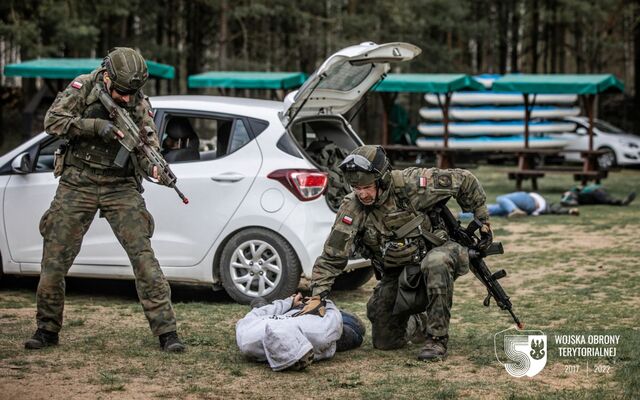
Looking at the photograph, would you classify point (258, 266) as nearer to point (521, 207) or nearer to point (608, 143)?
point (521, 207)

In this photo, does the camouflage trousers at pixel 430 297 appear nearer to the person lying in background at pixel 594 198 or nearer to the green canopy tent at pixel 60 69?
the person lying in background at pixel 594 198

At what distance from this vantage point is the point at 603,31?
38750mm

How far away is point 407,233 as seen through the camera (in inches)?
258

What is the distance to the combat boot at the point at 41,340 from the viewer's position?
6.65m

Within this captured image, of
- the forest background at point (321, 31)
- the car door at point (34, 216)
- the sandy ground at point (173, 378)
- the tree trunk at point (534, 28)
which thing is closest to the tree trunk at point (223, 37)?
the forest background at point (321, 31)

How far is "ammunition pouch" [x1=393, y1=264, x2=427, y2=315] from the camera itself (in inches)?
261

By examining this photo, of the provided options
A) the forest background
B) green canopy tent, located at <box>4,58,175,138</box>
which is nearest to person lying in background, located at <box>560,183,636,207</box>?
green canopy tent, located at <box>4,58,175,138</box>

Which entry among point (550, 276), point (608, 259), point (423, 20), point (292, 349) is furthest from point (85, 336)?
point (423, 20)

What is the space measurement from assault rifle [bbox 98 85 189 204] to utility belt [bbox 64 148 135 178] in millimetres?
102

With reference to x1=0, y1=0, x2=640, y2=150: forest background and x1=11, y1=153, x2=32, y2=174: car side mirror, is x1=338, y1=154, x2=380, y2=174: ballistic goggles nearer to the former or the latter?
x1=11, y1=153, x2=32, y2=174: car side mirror

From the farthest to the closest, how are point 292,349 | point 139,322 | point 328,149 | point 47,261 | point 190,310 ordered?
point 328,149, point 190,310, point 139,322, point 47,261, point 292,349

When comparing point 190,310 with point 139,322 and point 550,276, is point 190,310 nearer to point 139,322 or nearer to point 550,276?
point 139,322

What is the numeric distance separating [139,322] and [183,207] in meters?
1.09

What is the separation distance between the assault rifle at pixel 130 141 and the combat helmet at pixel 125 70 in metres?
0.12
